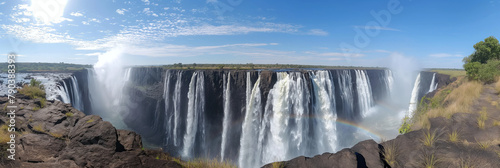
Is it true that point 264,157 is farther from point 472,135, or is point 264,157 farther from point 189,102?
point 472,135

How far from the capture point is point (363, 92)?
3041 centimetres

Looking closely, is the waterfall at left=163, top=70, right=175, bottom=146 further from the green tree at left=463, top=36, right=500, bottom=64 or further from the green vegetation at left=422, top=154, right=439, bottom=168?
the green tree at left=463, top=36, right=500, bottom=64

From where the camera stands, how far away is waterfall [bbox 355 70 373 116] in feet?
97.7

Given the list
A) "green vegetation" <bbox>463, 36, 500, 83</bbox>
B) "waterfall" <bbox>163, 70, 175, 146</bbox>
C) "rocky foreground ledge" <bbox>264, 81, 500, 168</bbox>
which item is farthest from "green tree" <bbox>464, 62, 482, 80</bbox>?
"waterfall" <bbox>163, 70, 175, 146</bbox>

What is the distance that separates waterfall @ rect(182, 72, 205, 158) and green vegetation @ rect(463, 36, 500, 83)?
2334cm

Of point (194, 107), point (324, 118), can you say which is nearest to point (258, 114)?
point (324, 118)

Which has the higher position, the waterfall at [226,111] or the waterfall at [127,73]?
the waterfall at [127,73]

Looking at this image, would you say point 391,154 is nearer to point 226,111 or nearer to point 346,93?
point 226,111

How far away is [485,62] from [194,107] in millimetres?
28392

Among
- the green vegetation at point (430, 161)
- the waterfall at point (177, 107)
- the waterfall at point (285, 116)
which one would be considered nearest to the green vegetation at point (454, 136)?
the green vegetation at point (430, 161)

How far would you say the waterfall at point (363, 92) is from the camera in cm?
2977

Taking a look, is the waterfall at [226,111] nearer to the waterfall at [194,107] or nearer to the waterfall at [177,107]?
the waterfall at [194,107]

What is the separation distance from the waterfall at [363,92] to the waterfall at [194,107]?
23.2 m

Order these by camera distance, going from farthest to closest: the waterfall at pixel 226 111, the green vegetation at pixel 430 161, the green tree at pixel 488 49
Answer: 1. the waterfall at pixel 226 111
2. the green tree at pixel 488 49
3. the green vegetation at pixel 430 161
